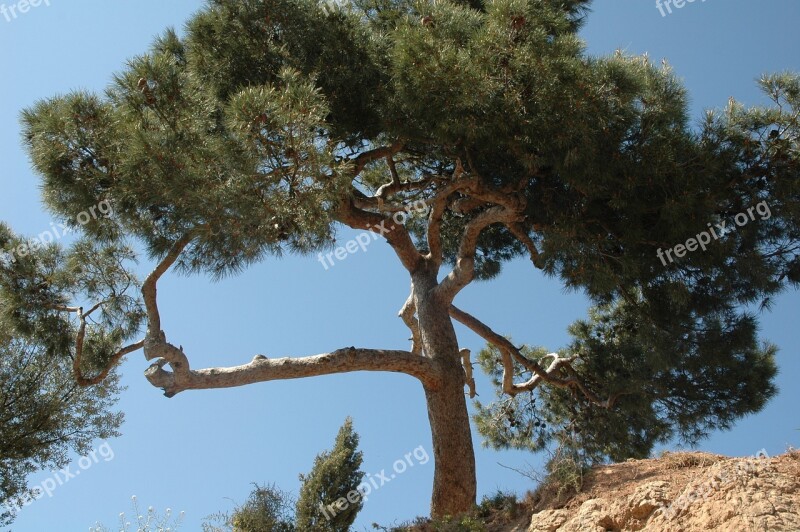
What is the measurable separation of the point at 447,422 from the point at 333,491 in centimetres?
195

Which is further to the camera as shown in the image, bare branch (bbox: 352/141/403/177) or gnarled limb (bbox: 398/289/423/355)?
gnarled limb (bbox: 398/289/423/355)

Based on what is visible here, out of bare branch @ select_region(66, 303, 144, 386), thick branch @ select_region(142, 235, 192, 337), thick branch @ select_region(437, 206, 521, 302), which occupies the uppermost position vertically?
thick branch @ select_region(437, 206, 521, 302)

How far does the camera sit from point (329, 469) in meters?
8.12

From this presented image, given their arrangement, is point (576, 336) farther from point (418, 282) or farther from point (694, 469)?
point (694, 469)

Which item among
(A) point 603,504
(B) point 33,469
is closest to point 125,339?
(B) point 33,469

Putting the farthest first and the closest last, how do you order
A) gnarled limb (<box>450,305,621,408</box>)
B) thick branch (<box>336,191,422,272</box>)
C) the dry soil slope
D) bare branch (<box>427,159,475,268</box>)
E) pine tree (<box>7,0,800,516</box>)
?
1. gnarled limb (<box>450,305,621,408</box>)
2. thick branch (<box>336,191,422,272</box>)
3. bare branch (<box>427,159,475,268</box>)
4. pine tree (<box>7,0,800,516</box>)
5. the dry soil slope

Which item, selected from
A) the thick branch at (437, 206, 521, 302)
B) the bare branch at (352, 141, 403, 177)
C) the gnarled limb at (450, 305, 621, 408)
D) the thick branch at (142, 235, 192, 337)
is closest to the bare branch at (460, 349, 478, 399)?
the gnarled limb at (450, 305, 621, 408)

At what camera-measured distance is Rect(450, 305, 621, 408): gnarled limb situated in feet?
26.5

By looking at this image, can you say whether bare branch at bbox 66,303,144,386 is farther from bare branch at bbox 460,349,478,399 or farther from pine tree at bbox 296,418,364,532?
bare branch at bbox 460,349,478,399

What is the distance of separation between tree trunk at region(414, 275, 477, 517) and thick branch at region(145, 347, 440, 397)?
22cm

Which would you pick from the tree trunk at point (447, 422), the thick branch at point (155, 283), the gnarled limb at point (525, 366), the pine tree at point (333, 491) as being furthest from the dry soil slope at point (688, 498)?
the thick branch at point (155, 283)

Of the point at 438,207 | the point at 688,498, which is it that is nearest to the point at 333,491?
the point at 438,207

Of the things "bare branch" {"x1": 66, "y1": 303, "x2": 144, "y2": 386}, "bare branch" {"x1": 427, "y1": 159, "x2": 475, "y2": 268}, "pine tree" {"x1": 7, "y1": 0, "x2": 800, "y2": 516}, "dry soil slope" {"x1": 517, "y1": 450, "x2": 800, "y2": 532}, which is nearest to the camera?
"dry soil slope" {"x1": 517, "y1": 450, "x2": 800, "y2": 532}

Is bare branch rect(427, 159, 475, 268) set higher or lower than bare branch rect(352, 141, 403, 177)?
lower
